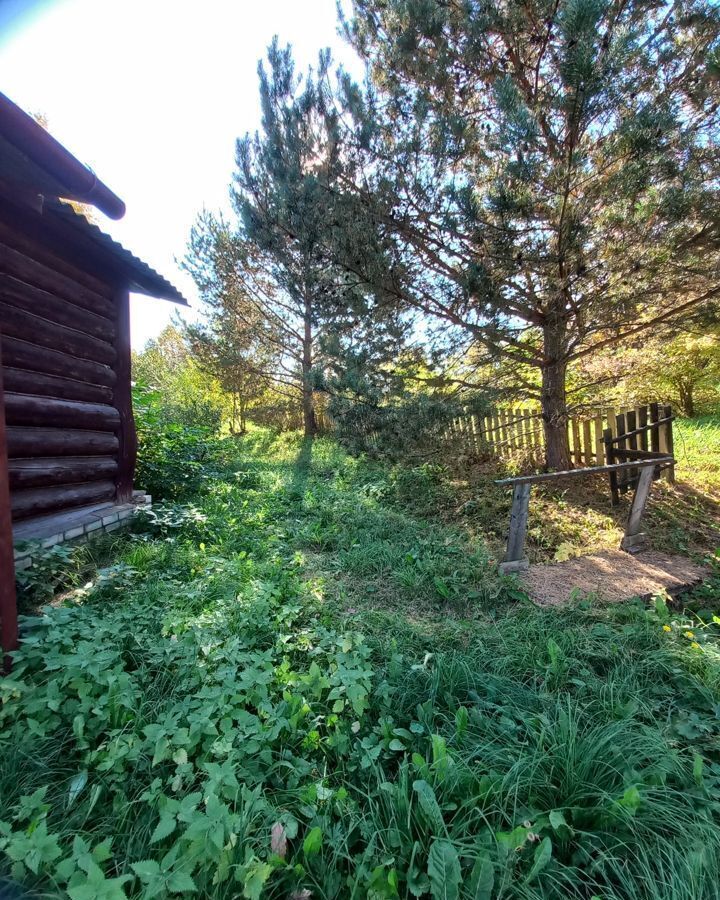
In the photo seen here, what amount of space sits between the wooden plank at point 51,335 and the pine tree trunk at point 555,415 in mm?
5346

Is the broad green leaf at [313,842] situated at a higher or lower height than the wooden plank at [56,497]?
lower

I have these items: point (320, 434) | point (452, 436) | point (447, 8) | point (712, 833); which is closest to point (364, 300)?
point (452, 436)

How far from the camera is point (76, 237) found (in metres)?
3.58

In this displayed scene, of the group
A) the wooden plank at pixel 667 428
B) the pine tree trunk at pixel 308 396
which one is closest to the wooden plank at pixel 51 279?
the wooden plank at pixel 667 428

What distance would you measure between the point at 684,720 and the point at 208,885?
195cm

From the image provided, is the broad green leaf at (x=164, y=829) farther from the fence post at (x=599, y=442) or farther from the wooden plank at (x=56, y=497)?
the fence post at (x=599, y=442)

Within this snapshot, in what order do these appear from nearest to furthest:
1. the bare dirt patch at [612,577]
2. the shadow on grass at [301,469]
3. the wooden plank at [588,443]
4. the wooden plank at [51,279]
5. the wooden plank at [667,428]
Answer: the bare dirt patch at [612,577]
the wooden plank at [51,279]
the wooden plank at [667,428]
the wooden plank at [588,443]
the shadow on grass at [301,469]

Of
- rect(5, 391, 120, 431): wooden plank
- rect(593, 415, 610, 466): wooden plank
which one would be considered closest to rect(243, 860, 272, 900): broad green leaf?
rect(5, 391, 120, 431): wooden plank

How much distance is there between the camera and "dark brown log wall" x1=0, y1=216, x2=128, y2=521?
10.5 ft

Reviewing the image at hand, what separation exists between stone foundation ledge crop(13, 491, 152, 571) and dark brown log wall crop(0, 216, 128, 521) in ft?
0.33

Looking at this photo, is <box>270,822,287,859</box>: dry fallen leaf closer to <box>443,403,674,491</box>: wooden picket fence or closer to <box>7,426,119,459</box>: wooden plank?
<box>7,426,119,459</box>: wooden plank

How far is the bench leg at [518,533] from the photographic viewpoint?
3522 millimetres

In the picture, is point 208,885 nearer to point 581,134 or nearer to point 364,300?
point 364,300

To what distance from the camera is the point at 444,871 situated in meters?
1.11
